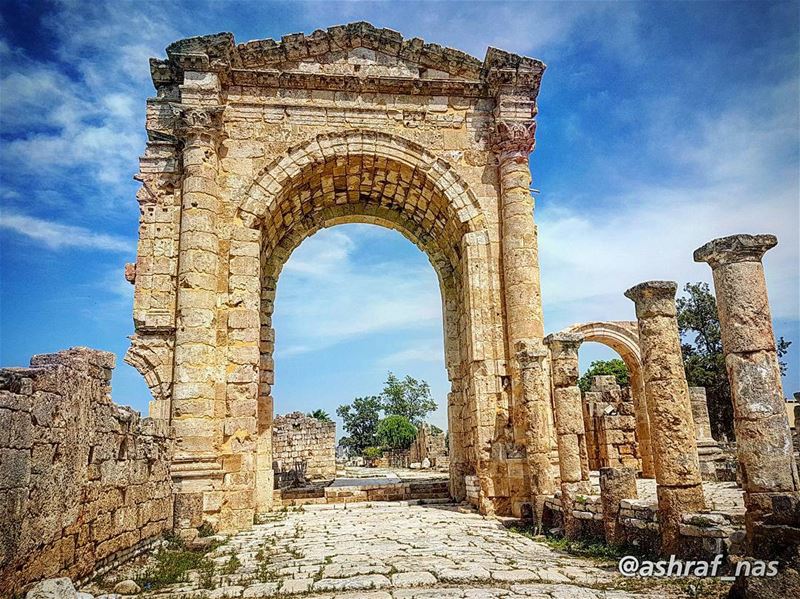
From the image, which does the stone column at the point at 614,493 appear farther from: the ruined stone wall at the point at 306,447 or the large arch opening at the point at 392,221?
the ruined stone wall at the point at 306,447

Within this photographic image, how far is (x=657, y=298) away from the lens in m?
7.22

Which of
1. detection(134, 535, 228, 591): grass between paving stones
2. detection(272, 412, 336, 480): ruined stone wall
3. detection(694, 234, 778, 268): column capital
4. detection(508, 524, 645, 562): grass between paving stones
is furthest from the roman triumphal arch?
detection(272, 412, 336, 480): ruined stone wall

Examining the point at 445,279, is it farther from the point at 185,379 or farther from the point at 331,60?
the point at 185,379

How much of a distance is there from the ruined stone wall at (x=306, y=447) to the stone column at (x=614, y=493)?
56.0 ft

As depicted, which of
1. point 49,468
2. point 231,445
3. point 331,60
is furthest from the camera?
point 331,60

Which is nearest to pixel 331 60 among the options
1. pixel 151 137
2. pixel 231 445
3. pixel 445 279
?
pixel 151 137

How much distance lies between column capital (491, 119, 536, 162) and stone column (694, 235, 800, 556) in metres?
7.07

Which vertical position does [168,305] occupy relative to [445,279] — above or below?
below

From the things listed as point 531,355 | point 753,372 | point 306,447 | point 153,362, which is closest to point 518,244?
point 531,355

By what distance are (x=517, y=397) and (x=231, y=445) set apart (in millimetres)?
5332

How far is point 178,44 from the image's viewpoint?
1234 centimetres

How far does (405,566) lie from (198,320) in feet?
21.1

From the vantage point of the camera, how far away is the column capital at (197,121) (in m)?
12.0

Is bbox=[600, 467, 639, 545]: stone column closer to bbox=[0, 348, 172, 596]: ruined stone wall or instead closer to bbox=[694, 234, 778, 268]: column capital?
bbox=[694, 234, 778, 268]: column capital
